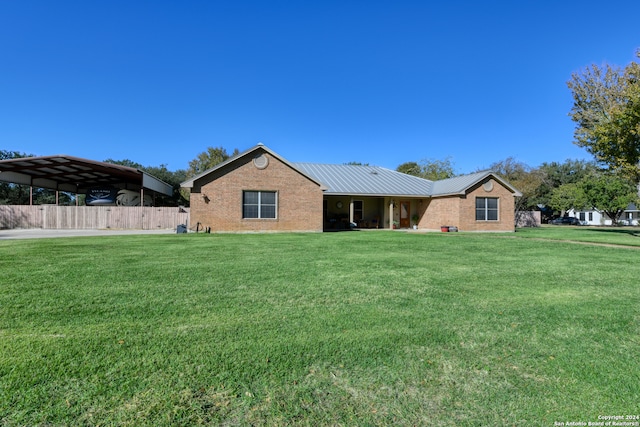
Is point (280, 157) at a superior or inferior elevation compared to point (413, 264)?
superior

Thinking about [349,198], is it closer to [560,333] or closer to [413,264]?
[413,264]

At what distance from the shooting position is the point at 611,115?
1797 cm

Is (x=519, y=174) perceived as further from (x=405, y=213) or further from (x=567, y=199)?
(x=405, y=213)

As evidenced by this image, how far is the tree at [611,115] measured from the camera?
55.6 feet

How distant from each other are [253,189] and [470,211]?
49.7 ft

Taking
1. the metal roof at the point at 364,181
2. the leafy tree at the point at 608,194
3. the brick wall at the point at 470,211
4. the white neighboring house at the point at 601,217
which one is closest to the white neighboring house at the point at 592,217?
the white neighboring house at the point at 601,217

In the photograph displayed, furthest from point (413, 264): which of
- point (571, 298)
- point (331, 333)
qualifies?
point (331, 333)

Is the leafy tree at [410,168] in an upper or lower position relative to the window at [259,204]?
upper

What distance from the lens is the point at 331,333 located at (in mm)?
3709

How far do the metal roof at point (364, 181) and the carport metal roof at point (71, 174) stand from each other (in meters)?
13.2

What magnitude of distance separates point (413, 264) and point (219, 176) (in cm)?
1431

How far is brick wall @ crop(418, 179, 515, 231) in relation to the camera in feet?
78.7

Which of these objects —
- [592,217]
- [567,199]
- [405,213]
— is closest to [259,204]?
[405,213]

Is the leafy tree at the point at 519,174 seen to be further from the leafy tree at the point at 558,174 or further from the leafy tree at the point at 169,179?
the leafy tree at the point at 169,179
